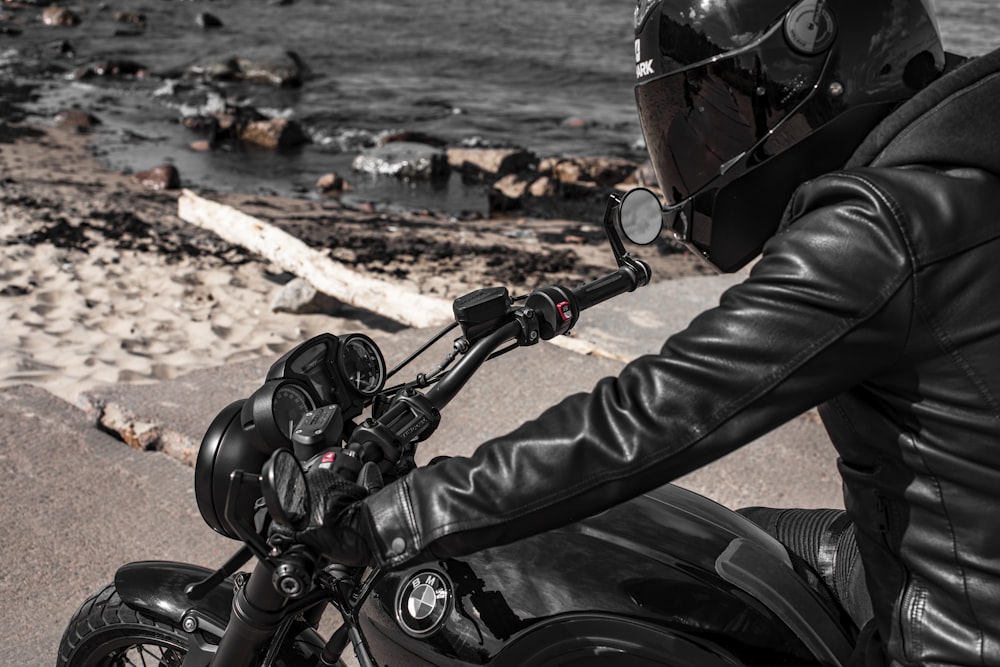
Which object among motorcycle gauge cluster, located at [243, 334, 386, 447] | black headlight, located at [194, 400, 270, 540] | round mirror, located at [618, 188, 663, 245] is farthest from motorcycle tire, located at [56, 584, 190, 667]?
round mirror, located at [618, 188, 663, 245]

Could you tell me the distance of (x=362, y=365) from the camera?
1802 mm

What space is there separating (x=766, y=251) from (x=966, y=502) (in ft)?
1.48

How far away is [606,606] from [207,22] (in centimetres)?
2548

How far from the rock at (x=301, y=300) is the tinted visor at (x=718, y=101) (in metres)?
4.89

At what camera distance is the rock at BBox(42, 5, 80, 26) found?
926 inches

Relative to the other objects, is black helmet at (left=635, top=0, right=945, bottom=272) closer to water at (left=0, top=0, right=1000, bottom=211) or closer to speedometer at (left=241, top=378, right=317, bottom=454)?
speedometer at (left=241, top=378, right=317, bottom=454)

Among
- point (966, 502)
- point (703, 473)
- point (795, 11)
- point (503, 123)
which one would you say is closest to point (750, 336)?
point (966, 502)

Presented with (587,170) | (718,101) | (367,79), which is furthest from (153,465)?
(367,79)

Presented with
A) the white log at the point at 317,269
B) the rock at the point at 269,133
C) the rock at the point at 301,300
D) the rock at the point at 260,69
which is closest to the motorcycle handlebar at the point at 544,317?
the white log at the point at 317,269

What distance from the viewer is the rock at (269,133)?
14.2m

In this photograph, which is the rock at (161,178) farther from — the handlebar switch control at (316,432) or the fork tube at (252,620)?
the handlebar switch control at (316,432)

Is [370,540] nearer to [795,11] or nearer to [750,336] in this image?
[750,336]

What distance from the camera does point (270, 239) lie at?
7.34 metres

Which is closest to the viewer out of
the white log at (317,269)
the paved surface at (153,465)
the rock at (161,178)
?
the paved surface at (153,465)
